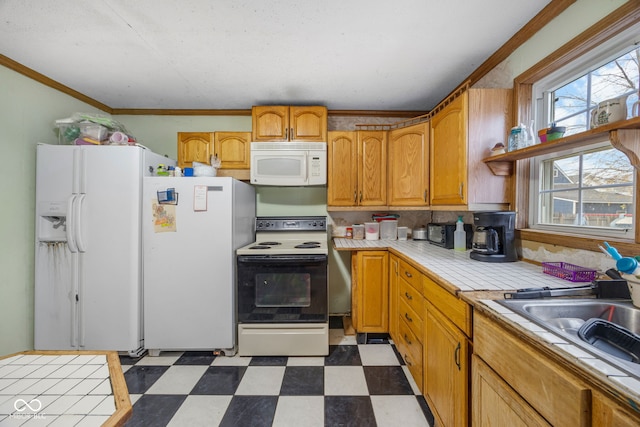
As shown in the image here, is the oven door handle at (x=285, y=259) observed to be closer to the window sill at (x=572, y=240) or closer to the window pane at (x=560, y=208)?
the window sill at (x=572, y=240)

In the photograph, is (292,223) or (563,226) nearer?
(563,226)

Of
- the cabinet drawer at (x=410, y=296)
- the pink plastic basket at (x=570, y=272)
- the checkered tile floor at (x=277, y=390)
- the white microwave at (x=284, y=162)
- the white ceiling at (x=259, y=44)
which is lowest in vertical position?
the checkered tile floor at (x=277, y=390)

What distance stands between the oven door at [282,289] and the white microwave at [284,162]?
2.50 feet

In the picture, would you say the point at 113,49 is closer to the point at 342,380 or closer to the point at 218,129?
the point at 218,129

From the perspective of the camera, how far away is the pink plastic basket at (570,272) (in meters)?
1.05

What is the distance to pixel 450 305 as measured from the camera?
3.59 feet

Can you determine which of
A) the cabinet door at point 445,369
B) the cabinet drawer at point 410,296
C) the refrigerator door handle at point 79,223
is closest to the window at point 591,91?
the cabinet door at point 445,369

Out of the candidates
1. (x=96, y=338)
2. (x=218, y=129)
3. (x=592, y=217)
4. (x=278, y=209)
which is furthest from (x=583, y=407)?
(x=218, y=129)

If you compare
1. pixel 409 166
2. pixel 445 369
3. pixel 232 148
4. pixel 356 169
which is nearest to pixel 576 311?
pixel 445 369

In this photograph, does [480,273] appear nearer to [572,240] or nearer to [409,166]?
[572,240]

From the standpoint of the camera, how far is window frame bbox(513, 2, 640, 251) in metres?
1.02

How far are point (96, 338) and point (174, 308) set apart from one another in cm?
60

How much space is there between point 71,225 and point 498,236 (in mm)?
2903

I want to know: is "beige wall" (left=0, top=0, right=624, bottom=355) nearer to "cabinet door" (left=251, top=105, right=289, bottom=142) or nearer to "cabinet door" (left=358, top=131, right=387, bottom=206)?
"cabinet door" (left=358, top=131, right=387, bottom=206)
